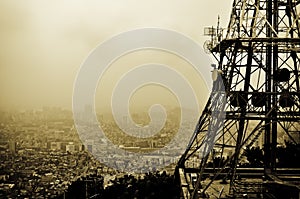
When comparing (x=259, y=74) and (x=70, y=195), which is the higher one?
(x=259, y=74)

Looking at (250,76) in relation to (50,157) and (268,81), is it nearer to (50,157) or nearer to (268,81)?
(268,81)

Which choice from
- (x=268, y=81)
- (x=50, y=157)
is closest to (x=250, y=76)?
(x=268, y=81)

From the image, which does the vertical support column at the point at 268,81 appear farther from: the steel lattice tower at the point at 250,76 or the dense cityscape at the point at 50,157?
the dense cityscape at the point at 50,157

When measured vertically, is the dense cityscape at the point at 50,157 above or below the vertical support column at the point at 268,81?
below

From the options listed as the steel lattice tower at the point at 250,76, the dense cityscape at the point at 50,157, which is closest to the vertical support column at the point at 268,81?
the steel lattice tower at the point at 250,76

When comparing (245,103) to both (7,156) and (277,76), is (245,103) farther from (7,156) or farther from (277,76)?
(7,156)

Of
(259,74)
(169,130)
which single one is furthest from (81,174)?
(259,74)

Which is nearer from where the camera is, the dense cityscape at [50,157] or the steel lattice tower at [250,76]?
the steel lattice tower at [250,76]

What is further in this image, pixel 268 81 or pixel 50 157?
pixel 50 157
